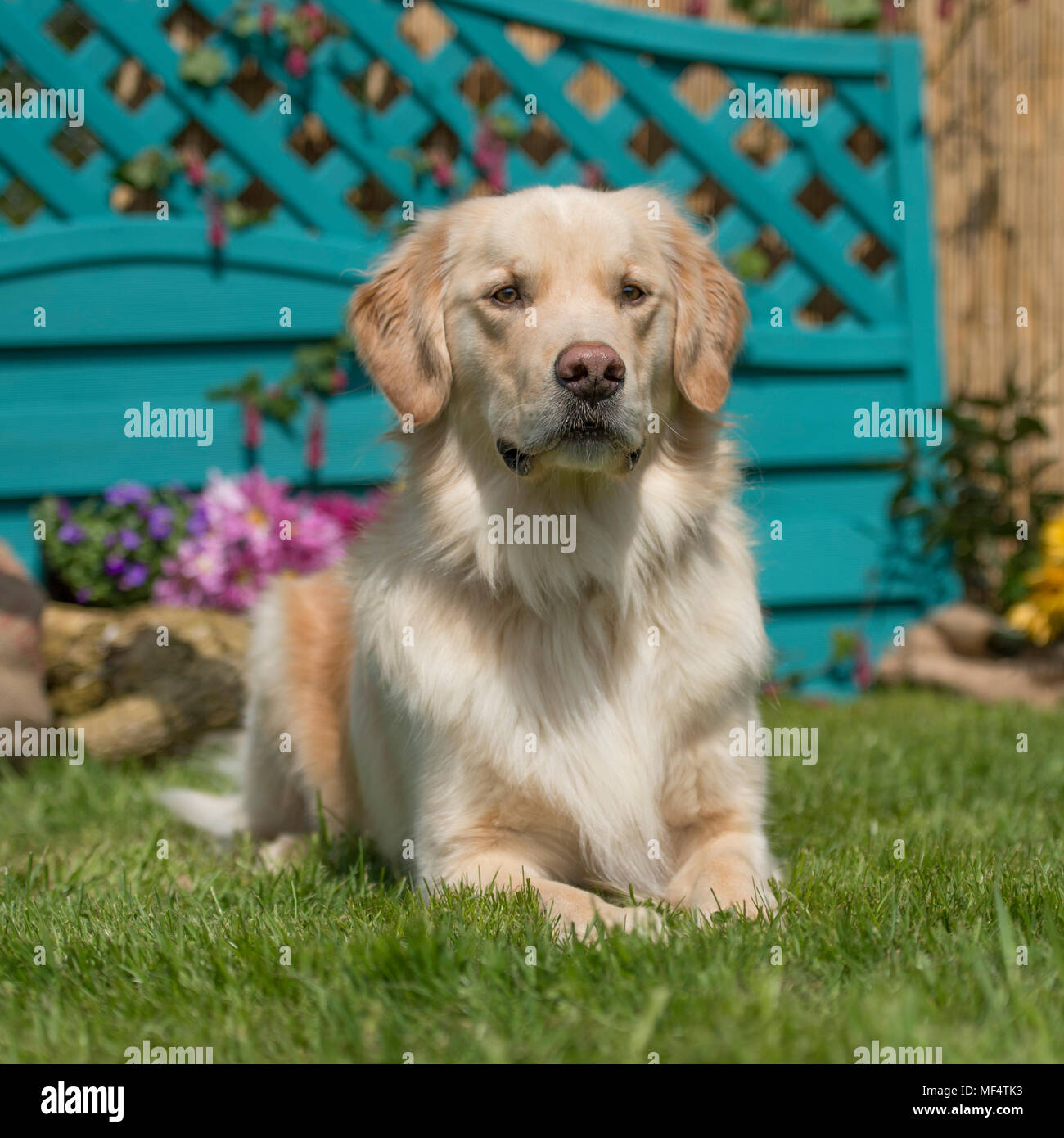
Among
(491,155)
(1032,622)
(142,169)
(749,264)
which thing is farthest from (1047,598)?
(142,169)

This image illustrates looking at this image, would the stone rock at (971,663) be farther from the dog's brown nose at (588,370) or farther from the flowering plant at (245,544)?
the dog's brown nose at (588,370)

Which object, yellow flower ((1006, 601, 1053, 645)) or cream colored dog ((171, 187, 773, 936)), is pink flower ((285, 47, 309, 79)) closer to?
cream colored dog ((171, 187, 773, 936))

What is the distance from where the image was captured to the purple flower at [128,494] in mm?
4824

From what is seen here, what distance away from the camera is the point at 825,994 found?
174 cm

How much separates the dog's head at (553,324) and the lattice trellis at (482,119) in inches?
101

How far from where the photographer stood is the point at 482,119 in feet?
17.2

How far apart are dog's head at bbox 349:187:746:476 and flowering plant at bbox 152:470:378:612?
203 cm

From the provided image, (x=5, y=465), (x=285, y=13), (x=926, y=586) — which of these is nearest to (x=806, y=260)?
(x=926, y=586)

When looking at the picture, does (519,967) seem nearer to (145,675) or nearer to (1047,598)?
(145,675)

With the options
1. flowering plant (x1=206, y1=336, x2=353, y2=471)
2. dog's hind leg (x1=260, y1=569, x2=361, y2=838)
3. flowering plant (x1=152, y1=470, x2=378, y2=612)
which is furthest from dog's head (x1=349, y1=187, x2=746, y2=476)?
flowering plant (x1=206, y1=336, x2=353, y2=471)

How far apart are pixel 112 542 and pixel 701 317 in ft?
9.43

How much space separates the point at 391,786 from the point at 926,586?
352 centimetres

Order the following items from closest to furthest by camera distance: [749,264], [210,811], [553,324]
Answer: [553,324], [210,811], [749,264]
